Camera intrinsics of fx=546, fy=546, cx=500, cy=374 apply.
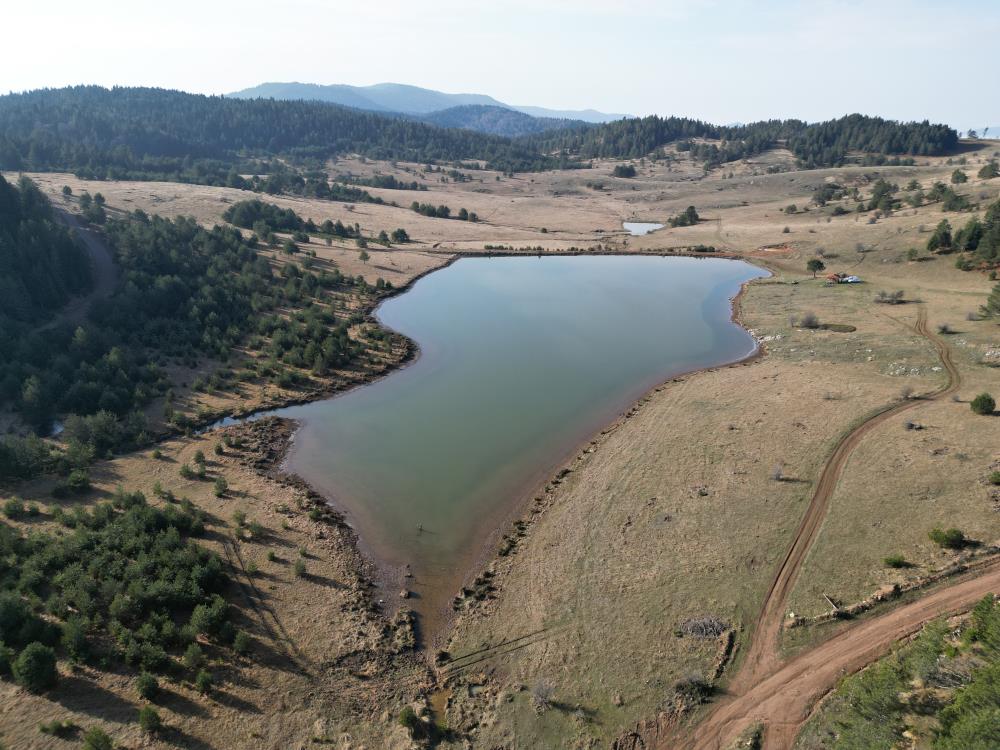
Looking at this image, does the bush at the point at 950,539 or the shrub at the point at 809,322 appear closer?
the bush at the point at 950,539

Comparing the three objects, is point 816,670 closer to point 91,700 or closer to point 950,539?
point 950,539

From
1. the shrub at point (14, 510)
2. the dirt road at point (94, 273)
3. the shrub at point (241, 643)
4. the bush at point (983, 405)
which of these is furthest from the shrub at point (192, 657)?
the bush at point (983, 405)

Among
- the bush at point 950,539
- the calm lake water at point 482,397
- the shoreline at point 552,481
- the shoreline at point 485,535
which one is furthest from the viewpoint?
the calm lake water at point 482,397

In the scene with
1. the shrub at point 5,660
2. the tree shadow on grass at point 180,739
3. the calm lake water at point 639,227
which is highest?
the calm lake water at point 639,227

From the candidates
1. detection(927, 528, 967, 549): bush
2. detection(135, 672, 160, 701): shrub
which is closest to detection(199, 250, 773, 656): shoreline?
detection(135, 672, 160, 701): shrub

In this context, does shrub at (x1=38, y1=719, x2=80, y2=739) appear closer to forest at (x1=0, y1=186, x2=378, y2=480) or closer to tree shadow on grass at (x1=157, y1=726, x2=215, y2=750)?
tree shadow on grass at (x1=157, y1=726, x2=215, y2=750)

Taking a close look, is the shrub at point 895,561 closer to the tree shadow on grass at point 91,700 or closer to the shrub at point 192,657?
the shrub at point 192,657
